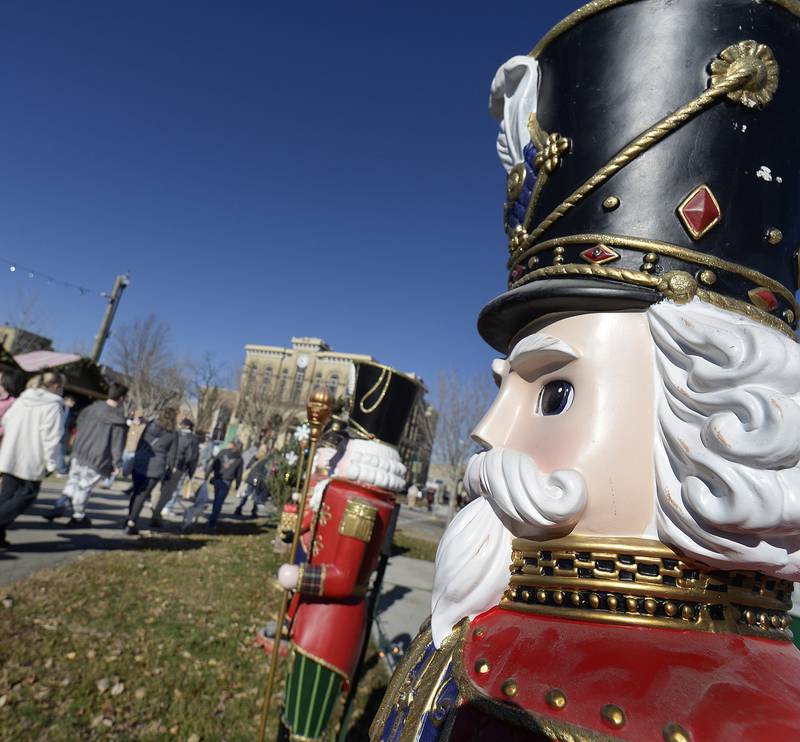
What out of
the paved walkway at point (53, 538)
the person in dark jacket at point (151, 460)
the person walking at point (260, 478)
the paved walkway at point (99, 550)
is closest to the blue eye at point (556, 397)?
the paved walkway at point (99, 550)

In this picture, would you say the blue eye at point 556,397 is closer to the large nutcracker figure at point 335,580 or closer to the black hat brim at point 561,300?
the black hat brim at point 561,300

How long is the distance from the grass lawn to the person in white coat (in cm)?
83

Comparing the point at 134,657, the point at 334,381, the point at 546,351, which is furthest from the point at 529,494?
the point at 334,381

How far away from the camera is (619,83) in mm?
1333

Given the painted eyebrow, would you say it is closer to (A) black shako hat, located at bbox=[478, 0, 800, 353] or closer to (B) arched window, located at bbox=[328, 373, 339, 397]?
(A) black shako hat, located at bbox=[478, 0, 800, 353]

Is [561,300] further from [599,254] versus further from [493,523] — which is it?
[493,523]

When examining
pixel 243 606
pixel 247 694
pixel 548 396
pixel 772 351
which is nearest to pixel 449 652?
Answer: pixel 548 396

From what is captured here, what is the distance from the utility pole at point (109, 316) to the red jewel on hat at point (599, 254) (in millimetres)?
20197

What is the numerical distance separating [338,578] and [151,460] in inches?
222

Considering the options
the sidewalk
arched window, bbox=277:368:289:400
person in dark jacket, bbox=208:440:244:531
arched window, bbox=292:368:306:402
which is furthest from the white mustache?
arched window, bbox=292:368:306:402

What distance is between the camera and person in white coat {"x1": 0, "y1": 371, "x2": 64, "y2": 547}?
482 centimetres

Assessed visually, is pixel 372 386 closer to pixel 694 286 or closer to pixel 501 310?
pixel 501 310

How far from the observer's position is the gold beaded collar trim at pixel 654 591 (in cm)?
104

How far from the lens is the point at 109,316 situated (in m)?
18.1
